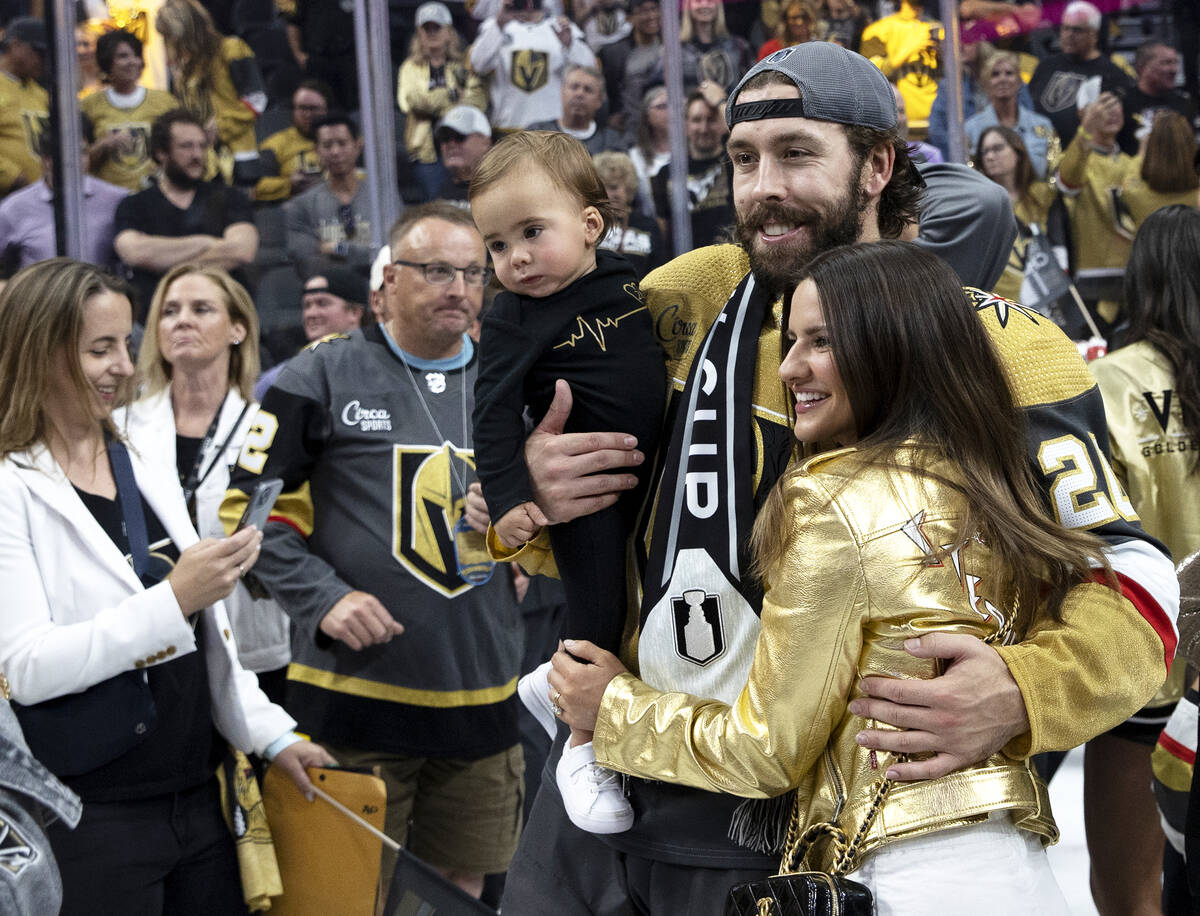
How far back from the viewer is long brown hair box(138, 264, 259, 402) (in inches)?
157

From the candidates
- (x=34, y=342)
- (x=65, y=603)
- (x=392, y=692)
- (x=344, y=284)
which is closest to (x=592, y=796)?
(x=65, y=603)

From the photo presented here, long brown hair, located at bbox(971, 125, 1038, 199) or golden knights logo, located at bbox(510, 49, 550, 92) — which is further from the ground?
golden knights logo, located at bbox(510, 49, 550, 92)

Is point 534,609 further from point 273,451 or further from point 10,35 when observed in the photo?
point 10,35

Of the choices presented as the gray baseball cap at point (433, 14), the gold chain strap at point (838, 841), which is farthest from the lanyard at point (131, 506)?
the gray baseball cap at point (433, 14)

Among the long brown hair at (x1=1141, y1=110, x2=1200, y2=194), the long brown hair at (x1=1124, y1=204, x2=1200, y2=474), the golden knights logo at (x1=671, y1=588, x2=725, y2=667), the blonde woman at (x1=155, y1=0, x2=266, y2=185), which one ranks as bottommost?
the golden knights logo at (x1=671, y1=588, x2=725, y2=667)

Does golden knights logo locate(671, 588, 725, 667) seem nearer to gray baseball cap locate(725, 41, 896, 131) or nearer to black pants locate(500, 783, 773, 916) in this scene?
black pants locate(500, 783, 773, 916)

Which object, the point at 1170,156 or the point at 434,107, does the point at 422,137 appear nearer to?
the point at 434,107

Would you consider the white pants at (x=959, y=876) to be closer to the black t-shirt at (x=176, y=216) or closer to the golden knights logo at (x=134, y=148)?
the black t-shirt at (x=176, y=216)

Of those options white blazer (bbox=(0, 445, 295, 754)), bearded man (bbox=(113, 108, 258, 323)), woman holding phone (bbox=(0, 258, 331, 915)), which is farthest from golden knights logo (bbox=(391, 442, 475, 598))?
bearded man (bbox=(113, 108, 258, 323))

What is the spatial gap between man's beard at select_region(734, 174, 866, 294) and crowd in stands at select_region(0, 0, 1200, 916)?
2030mm

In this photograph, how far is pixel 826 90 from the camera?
1.58 m

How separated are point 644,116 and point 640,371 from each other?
3487 millimetres

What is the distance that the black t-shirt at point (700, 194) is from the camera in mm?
4977

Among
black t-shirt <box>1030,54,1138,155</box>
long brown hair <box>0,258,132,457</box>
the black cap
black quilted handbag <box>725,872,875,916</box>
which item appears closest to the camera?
black quilted handbag <box>725,872,875,916</box>
